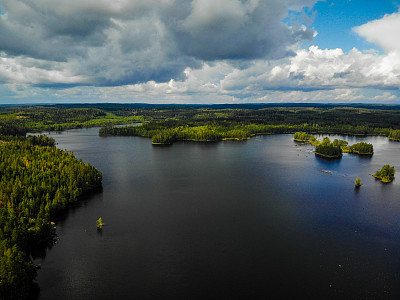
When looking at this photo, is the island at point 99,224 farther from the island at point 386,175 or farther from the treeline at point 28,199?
the island at point 386,175

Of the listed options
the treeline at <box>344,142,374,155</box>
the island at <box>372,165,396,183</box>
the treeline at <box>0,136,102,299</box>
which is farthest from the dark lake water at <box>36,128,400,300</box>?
the treeline at <box>344,142,374,155</box>

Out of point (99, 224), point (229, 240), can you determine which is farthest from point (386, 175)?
point (99, 224)

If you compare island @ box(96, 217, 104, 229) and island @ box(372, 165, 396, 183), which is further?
island @ box(372, 165, 396, 183)

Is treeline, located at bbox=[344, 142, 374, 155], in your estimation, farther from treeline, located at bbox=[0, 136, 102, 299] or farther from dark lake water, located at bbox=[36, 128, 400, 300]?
treeline, located at bbox=[0, 136, 102, 299]

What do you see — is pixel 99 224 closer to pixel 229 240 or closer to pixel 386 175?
pixel 229 240

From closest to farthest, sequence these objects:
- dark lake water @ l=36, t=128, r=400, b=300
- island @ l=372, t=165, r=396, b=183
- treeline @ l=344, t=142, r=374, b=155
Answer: dark lake water @ l=36, t=128, r=400, b=300 → island @ l=372, t=165, r=396, b=183 → treeline @ l=344, t=142, r=374, b=155

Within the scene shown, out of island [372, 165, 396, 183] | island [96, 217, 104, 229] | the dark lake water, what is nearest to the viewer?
the dark lake water
